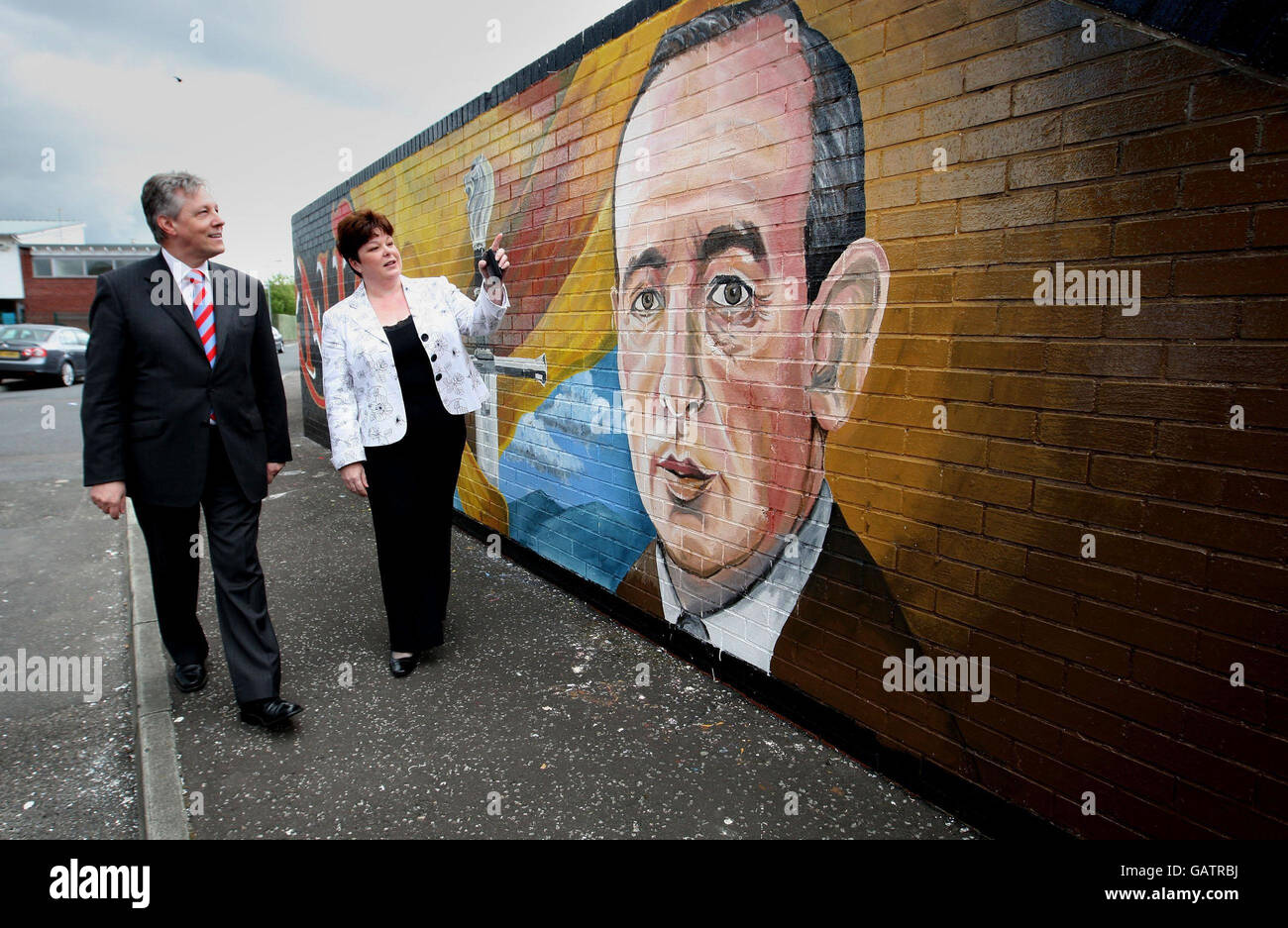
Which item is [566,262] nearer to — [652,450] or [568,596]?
[652,450]

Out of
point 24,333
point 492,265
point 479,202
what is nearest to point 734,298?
point 492,265

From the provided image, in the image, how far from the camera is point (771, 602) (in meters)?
3.11

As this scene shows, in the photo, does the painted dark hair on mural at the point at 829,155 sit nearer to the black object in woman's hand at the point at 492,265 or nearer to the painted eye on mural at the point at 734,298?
the painted eye on mural at the point at 734,298

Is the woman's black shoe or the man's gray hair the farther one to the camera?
the woman's black shoe

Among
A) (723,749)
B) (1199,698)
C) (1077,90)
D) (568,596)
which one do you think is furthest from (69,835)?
(1077,90)

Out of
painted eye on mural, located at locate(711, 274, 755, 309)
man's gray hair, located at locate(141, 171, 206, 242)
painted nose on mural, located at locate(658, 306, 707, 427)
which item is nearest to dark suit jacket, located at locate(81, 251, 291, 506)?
man's gray hair, located at locate(141, 171, 206, 242)

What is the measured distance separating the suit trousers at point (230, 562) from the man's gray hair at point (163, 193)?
87 centimetres

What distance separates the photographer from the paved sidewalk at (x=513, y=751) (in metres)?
2.45

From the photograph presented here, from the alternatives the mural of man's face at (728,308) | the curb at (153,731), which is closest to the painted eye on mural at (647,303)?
the mural of man's face at (728,308)

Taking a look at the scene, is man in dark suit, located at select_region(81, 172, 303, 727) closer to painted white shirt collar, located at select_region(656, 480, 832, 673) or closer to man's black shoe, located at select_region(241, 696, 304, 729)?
man's black shoe, located at select_region(241, 696, 304, 729)

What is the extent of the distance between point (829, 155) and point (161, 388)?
9.13 ft

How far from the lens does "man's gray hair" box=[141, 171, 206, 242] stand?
2.91 metres

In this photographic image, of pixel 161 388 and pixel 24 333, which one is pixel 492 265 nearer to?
pixel 161 388

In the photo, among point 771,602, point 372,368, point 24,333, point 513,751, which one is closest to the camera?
point 513,751
